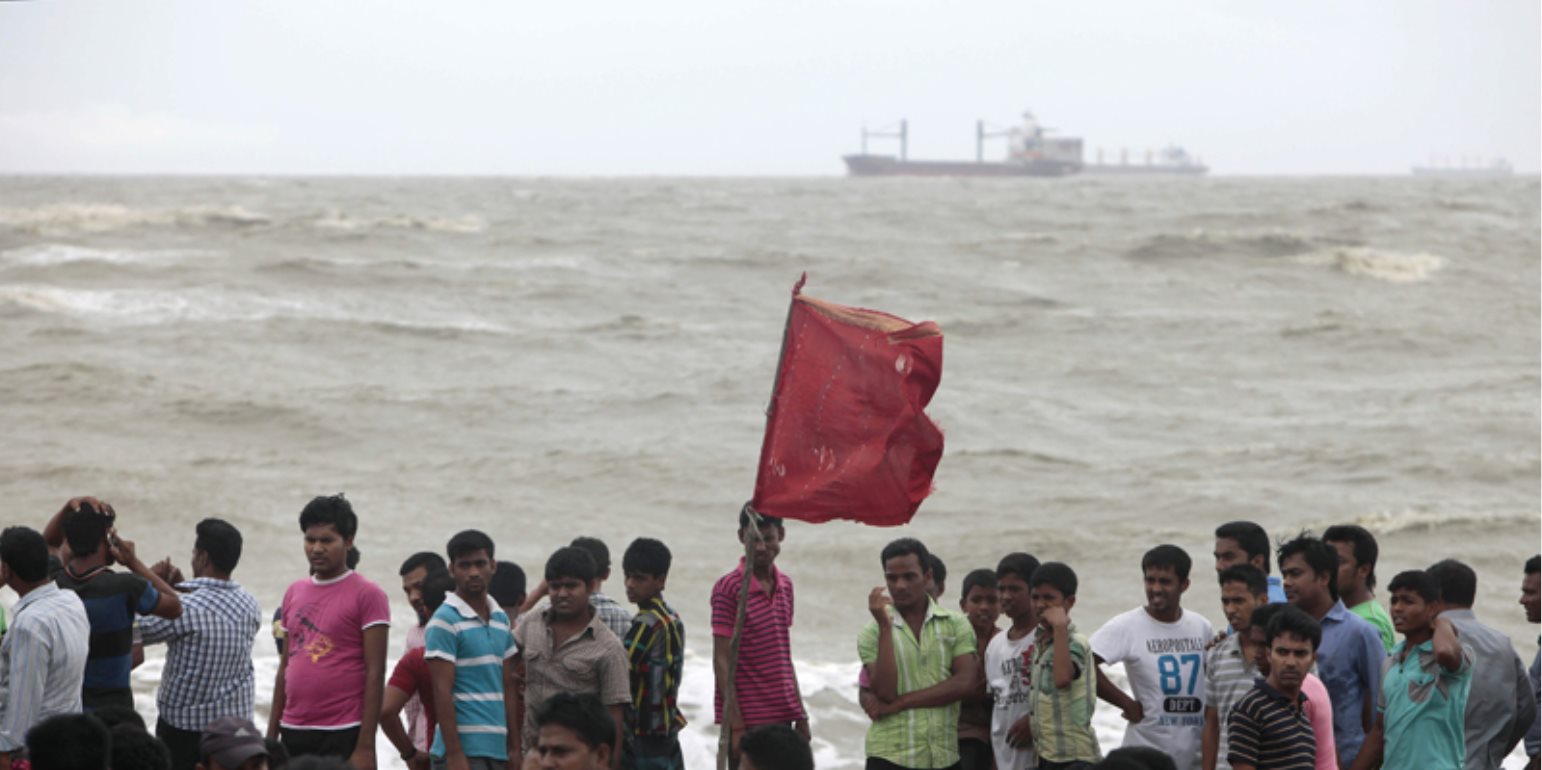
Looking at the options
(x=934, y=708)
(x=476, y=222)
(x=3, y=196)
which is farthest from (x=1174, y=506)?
(x=3, y=196)

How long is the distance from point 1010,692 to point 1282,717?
1.17 metres

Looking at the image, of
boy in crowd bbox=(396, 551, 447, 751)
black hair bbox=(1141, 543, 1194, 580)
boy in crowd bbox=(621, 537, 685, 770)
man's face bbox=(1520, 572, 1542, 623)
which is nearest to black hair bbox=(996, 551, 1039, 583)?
black hair bbox=(1141, 543, 1194, 580)

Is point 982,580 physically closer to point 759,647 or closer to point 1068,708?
point 1068,708

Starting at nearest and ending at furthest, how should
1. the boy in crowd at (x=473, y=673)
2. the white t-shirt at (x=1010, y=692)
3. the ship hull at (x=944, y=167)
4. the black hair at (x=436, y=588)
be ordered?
the boy in crowd at (x=473, y=673) < the white t-shirt at (x=1010, y=692) < the black hair at (x=436, y=588) < the ship hull at (x=944, y=167)

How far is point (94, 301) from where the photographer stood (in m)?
33.8

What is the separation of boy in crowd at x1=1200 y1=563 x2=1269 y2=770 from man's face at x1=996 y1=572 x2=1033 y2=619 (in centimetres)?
71

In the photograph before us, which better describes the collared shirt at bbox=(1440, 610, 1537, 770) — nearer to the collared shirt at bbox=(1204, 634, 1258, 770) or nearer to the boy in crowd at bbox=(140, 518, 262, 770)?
the collared shirt at bbox=(1204, 634, 1258, 770)

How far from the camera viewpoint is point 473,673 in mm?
5102

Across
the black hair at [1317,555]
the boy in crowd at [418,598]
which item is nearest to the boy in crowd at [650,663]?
the boy in crowd at [418,598]

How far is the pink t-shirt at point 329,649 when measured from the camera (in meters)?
5.20

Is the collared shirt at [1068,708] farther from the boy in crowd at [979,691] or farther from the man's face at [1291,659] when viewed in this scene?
the man's face at [1291,659]

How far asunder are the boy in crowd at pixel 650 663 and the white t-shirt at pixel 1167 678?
54.5 inches

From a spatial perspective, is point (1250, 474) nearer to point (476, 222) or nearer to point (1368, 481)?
point (1368, 481)

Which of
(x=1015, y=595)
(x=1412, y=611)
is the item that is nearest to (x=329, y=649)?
(x=1015, y=595)
